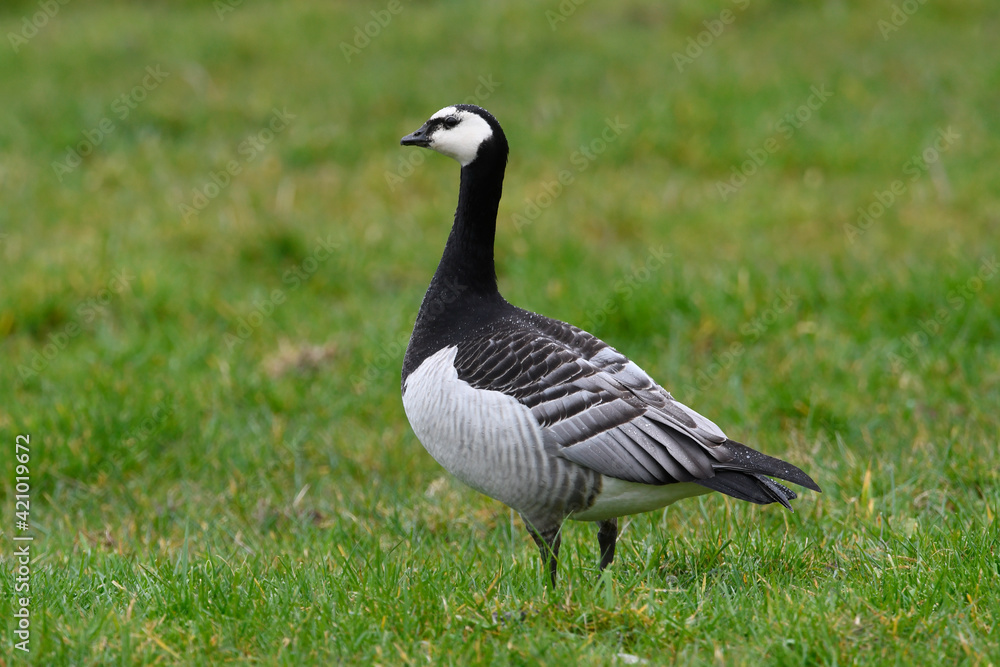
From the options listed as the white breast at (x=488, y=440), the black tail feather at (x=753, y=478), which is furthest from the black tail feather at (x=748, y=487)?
the white breast at (x=488, y=440)

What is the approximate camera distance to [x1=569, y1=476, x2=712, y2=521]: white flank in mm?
3881

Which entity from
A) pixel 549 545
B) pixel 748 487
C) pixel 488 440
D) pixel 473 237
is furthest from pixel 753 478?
pixel 473 237

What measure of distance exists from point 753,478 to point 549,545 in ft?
2.92

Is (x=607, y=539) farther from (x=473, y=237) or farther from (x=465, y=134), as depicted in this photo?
(x=465, y=134)

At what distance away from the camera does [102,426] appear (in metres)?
5.91

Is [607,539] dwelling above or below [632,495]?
below

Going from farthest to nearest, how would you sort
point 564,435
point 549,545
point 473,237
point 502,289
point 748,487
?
point 502,289, point 473,237, point 549,545, point 564,435, point 748,487

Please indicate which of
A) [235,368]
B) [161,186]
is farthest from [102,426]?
[161,186]

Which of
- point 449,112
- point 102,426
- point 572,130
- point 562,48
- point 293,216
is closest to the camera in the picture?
point 449,112

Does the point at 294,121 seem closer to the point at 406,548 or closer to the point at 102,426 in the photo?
the point at 102,426

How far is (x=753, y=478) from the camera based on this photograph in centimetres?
378

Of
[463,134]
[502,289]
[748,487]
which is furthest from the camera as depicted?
[502,289]

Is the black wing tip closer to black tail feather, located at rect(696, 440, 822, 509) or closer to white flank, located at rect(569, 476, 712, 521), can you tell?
black tail feather, located at rect(696, 440, 822, 509)

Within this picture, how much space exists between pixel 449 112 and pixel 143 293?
4.12 m
